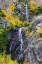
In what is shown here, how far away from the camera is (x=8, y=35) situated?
36.1 metres

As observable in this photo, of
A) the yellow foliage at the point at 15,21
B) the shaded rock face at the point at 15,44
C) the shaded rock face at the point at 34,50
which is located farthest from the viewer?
the yellow foliage at the point at 15,21

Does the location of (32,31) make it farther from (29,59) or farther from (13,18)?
(13,18)

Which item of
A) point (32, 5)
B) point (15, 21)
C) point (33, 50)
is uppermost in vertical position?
point (33, 50)

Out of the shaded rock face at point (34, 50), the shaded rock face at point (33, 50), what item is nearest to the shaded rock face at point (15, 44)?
the shaded rock face at point (33, 50)

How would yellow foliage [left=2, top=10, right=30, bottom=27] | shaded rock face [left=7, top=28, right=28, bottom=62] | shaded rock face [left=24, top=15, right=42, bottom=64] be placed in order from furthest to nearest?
yellow foliage [left=2, top=10, right=30, bottom=27]
shaded rock face [left=7, top=28, right=28, bottom=62]
shaded rock face [left=24, top=15, right=42, bottom=64]

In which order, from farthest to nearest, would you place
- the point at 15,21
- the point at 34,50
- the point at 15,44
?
the point at 15,21, the point at 15,44, the point at 34,50

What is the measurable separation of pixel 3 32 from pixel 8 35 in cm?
194

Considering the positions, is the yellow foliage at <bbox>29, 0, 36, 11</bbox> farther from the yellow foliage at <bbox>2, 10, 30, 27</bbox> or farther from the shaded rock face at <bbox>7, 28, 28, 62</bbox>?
the shaded rock face at <bbox>7, 28, 28, 62</bbox>

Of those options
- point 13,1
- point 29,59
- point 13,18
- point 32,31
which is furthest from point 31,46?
point 13,1

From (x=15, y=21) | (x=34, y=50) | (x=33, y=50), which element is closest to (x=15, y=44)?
(x=33, y=50)

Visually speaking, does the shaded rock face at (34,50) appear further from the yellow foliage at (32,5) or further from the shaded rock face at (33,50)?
the yellow foliage at (32,5)

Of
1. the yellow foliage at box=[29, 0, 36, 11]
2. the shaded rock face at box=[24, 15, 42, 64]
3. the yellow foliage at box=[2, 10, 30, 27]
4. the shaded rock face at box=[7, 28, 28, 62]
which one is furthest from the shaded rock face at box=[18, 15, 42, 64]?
the yellow foliage at box=[29, 0, 36, 11]

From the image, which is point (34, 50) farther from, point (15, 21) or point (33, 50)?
point (15, 21)

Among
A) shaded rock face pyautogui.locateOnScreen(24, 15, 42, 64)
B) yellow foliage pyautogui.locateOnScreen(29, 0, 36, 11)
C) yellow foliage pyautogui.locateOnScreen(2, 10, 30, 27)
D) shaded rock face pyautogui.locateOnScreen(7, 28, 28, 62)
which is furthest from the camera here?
yellow foliage pyautogui.locateOnScreen(29, 0, 36, 11)
